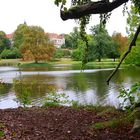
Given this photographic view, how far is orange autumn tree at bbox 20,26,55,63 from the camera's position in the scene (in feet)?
300

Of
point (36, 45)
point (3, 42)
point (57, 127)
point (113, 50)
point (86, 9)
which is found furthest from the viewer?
point (3, 42)

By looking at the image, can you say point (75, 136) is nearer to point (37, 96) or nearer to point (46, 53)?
point (37, 96)

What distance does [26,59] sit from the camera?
92.8 m

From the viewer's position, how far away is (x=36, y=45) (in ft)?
303

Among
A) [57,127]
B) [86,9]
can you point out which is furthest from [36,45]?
[86,9]

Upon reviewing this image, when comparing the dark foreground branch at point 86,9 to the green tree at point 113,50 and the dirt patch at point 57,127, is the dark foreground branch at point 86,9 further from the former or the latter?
→ the green tree at point 113,50

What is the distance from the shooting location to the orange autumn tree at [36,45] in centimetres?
9138

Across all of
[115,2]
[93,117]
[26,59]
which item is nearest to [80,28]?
[93,117]

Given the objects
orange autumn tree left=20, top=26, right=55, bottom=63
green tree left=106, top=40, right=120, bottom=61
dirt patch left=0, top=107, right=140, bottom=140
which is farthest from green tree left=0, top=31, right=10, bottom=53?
dirt patch left=0, top=107, right=140, bottom=140

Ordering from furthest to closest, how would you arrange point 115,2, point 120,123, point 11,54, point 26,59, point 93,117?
point 11,54 < point 26,59 < point 93,117 < point 120,123 < point 115,2

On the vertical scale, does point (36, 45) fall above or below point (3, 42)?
below

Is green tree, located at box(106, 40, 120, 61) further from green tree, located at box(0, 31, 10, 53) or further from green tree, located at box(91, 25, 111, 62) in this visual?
green tree, located at box(0, 31, 10, 53)

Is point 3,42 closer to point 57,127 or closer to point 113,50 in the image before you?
point 113,50

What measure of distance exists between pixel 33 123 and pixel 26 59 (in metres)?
84.3
